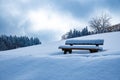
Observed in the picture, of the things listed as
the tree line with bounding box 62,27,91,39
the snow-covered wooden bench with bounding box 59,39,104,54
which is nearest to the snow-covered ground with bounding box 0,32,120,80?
the snow-covered wooden bench with bounding box 59,39,104,54

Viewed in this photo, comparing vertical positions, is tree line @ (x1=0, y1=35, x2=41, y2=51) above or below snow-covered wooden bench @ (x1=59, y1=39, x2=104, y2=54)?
below

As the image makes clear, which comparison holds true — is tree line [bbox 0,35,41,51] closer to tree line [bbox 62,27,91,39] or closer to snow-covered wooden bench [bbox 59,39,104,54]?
tree line [bbox 62,27,91,39]

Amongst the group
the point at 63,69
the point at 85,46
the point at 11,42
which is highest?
the point at 85,46

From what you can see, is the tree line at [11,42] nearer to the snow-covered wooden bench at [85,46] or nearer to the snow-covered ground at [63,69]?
the snow-covered wooden bench at [85,46]

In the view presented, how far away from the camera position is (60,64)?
19.9 ft

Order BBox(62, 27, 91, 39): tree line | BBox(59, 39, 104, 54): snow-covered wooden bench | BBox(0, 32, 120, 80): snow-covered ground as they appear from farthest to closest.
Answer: BBox(62, 27, 91, 39): tree line, BBox(59, 39, 104, 54): snow-covered wooden bench, BBox(0, 32, 120, 80): snow-covered ground

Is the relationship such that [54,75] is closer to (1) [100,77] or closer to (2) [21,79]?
(2) [21,79]

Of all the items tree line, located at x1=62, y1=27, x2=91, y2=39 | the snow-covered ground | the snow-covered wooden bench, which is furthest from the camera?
tree line, located at x1=62, y1=27, x2=91, y2=39

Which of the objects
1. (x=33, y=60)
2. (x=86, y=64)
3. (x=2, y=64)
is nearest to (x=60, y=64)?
(x=86, y=64)

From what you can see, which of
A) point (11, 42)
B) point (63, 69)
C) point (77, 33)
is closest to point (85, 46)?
point (63, 69)

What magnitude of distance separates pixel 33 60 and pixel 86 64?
216 cm

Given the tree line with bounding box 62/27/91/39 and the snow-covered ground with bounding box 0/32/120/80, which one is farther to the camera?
the tree line with bounding box 62/27/91/39

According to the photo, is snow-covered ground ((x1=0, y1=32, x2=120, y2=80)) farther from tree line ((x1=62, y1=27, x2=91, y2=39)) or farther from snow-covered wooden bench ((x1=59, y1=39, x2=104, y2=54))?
tree line ((x1=62, y1=27, x2=91, y2=39))

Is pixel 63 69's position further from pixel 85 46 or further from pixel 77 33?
pixel 77 33
